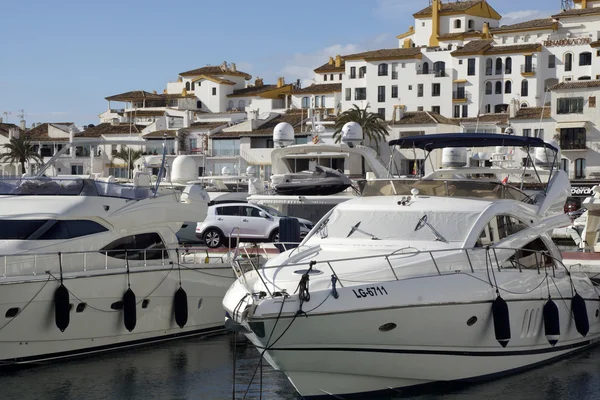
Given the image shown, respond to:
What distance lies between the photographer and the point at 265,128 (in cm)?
7144

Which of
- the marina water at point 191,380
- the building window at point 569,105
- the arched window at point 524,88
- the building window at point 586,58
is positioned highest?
the building window at point 586,58

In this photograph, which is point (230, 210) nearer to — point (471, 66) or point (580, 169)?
point (580, 169)

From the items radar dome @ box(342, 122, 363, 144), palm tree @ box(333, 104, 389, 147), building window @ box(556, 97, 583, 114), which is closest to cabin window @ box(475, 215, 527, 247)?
radar dome @ box(342, 122, 363, 144)

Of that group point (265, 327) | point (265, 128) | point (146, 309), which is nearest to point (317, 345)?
point (265, 327)

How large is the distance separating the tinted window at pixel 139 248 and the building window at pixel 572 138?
50248 mm

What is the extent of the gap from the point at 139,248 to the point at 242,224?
39.4 feet

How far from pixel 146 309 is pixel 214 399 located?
358cm

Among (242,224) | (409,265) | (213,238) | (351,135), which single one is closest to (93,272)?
(409,265)

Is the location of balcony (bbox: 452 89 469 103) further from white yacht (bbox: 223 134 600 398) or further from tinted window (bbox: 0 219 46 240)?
tinted window (bbox: 0 219 46 240)

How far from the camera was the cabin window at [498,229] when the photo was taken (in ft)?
48.7

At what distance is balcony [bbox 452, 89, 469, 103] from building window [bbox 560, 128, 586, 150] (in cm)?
1625

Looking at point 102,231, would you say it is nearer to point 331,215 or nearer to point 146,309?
point 146,309

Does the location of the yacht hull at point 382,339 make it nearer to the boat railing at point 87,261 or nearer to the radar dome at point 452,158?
the boat railing at point 87,261

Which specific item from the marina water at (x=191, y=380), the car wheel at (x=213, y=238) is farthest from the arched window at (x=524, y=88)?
the marina water at (x=191, y=380)
